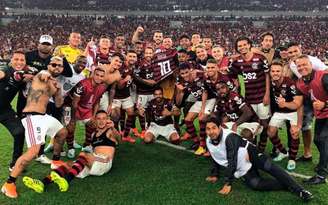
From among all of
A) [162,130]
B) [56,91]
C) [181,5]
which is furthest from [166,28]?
[56,91]

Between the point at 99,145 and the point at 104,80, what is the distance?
58.6 inches

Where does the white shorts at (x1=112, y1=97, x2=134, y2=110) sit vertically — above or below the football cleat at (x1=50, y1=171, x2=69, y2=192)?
above

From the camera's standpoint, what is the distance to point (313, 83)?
5.88 meters

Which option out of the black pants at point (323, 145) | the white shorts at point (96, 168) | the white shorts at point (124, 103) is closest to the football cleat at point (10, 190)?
the white shorts at point (96, 168)

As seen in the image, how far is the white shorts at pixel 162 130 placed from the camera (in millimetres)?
8055

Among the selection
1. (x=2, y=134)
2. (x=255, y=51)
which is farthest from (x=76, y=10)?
(x=255, y=51)

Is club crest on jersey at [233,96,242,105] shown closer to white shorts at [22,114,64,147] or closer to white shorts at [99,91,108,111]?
white shorts at [99,91,108,111]

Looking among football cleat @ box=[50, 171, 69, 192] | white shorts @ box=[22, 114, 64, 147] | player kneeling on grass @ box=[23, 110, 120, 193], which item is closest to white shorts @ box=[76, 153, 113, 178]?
player kneeling on grass @ box=[23, 110, 120, 193]

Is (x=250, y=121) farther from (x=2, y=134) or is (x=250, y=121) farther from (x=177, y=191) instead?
(x=2, y=134)

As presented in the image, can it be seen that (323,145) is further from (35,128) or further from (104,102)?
(35,128)

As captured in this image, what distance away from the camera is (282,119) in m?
6.70

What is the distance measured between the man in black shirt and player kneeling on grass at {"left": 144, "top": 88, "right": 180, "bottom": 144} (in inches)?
106

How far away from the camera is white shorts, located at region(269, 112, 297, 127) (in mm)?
6625

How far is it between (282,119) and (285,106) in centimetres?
35
